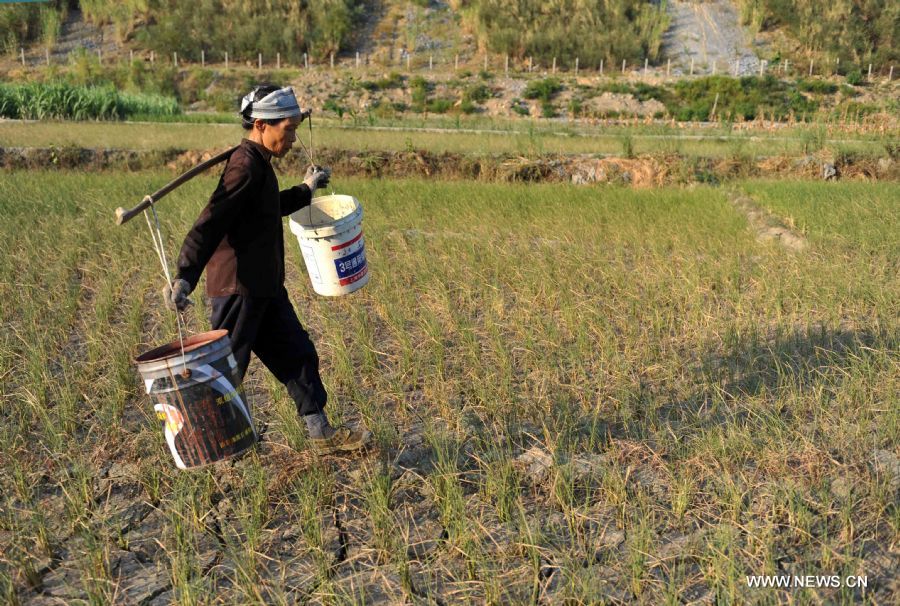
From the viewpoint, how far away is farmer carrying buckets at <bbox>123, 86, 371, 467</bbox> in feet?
7.77

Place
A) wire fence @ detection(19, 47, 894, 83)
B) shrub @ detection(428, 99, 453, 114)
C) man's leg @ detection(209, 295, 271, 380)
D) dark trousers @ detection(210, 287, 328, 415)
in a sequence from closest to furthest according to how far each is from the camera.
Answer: man's leg @ detection(209, 295, 271, 380)
dark trousers @ detection(210, 287, 328, 415)
shrub @ detection(428, 99, 453, 114)
wire fence @ detection(19, 47, 894, 83)

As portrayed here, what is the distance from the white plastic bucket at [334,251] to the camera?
292 cm

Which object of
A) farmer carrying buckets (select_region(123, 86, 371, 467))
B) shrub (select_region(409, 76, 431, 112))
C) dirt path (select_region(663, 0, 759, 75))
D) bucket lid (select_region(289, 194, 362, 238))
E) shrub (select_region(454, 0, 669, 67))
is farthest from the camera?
shrub (select_region(454, 0, 669, 67))

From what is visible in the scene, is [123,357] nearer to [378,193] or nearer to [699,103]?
[378,193]

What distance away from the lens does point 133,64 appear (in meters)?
20.8

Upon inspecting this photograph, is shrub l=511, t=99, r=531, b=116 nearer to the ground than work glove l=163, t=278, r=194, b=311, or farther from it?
nearer to the ground

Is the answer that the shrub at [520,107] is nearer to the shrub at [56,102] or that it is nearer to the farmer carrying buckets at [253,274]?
the shrub at [56,102]

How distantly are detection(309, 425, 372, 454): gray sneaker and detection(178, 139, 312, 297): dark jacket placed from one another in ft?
1.77

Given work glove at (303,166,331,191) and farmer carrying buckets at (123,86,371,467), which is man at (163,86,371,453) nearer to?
farmer carrying buckets at (123,86,371,467)

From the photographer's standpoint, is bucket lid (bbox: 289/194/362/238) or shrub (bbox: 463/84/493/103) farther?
shrub (bbox: 463/84/493/103)

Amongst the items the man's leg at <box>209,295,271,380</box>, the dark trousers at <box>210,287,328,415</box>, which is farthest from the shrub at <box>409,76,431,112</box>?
the man's leg at <box>209,295,271,380</box>

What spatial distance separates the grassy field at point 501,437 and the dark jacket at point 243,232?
1.94ft

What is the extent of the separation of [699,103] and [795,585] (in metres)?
16.4

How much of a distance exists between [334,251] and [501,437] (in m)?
0.94
